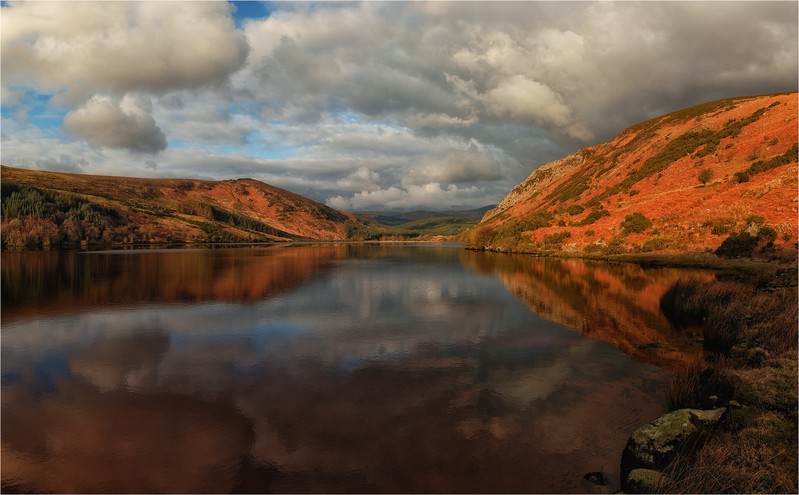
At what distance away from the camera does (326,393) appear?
16.5 m

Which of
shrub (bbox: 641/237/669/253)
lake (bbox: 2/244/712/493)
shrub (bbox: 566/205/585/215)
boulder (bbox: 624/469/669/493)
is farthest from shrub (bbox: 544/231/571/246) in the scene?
boulder (bbox: 624/469/669/493)

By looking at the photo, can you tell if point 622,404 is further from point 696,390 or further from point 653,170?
point 653,170

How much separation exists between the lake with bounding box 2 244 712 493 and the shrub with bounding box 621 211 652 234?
45.4m

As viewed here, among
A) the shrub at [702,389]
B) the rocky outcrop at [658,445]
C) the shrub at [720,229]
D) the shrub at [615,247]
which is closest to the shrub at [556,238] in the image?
the shrub at [615,247]

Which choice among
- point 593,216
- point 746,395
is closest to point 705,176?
point 593,216

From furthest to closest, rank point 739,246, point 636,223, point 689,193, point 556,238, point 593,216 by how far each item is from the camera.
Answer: point 556,238, point 593,216, point 636,223, point 689,193, point 739,246

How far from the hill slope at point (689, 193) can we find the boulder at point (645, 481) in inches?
2127

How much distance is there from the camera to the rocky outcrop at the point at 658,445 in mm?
9883

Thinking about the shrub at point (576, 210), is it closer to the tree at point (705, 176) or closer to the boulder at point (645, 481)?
the tree at point (705, 176)

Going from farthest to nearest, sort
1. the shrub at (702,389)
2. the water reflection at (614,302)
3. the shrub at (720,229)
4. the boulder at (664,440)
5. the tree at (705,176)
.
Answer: the tree at (705,176) → the shrub at (720,229) → the water reflection at (614,302) → the shrub at (702,389) → the boulder at (664,440)

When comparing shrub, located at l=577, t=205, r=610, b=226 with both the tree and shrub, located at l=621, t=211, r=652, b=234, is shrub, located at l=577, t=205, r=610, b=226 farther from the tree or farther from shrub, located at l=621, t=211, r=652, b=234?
the tree

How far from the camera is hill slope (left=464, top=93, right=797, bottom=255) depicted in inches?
2267

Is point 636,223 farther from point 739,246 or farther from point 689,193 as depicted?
point 739,246

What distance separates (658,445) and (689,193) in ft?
266
